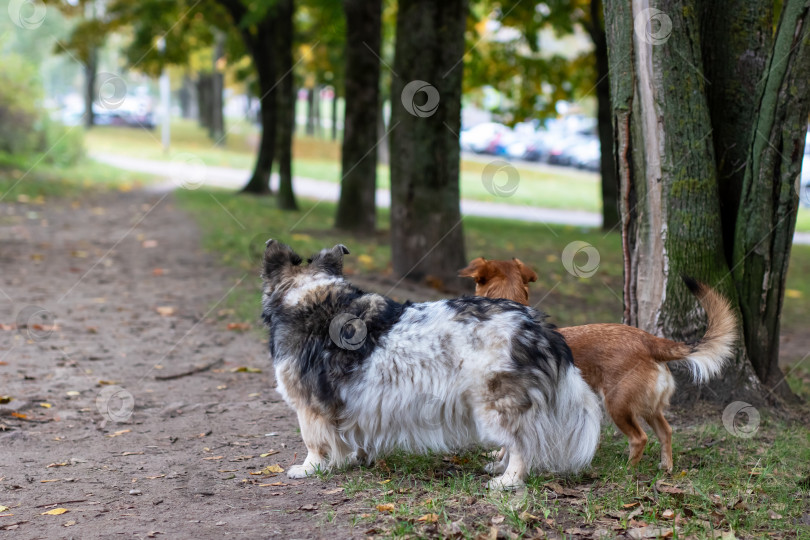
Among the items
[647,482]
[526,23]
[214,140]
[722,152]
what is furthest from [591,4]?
[214,140]

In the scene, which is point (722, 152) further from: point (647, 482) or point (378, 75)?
point (378, 75)

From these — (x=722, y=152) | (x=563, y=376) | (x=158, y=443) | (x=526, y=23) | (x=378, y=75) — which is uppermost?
(x=526, y=23)

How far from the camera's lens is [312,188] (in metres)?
27.1

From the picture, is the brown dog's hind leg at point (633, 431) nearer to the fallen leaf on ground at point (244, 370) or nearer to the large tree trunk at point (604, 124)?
the fallen leaf on ground at point (244, 370)

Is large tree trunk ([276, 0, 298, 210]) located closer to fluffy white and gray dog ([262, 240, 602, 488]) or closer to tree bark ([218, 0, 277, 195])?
tree bark ([218, 0, 277, 195])

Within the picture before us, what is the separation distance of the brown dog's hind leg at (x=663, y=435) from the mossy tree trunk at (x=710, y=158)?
1.12 m

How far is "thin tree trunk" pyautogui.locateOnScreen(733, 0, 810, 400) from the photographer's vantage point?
554cm

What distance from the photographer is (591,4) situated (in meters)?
17.6

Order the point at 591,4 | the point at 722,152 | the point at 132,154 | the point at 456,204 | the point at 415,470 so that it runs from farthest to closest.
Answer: the point at 132,154 → the point at 591,4 → the point at 456,204 → the point at 722,152 → the point at 415,470

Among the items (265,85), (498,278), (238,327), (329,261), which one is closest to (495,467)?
(498,278)

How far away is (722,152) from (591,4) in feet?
41.5

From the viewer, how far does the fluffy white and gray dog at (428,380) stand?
4.24 meters

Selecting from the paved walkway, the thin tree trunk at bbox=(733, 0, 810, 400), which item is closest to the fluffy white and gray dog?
the thin tree trunk at bbox=(733, 0, 810, 400)

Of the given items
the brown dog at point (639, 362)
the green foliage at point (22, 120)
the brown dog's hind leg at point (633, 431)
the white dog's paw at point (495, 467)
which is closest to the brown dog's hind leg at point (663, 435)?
the brown dog at point (639, 362)
